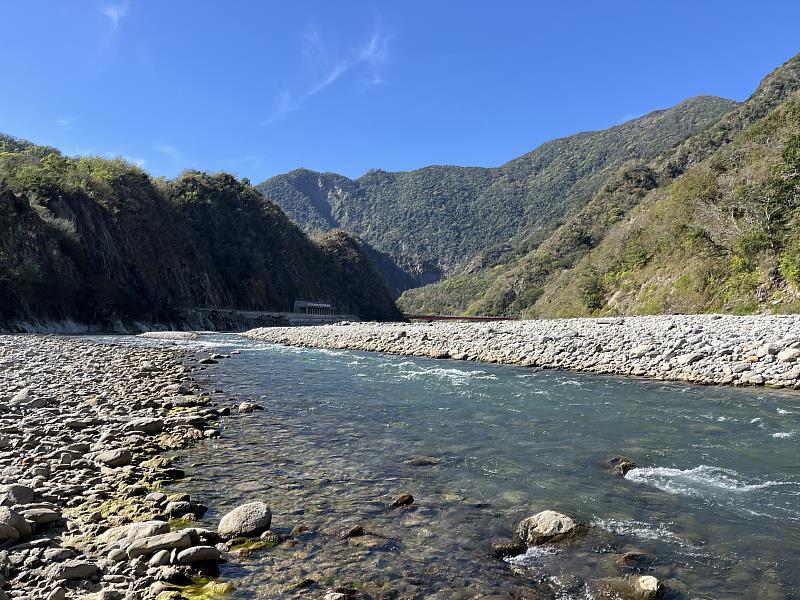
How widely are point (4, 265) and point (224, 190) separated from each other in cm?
6375

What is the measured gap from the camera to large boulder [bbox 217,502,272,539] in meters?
5.11

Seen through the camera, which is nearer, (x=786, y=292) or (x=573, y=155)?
(x=786, y=292)

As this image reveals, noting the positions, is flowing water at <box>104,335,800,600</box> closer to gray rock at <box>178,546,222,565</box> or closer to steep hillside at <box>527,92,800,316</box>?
gray rock at <box>178,546,222,565</box>

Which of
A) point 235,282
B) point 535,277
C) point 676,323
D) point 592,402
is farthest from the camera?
point 535,277

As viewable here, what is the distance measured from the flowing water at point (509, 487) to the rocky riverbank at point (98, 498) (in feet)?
1.72

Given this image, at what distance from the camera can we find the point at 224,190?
105 m

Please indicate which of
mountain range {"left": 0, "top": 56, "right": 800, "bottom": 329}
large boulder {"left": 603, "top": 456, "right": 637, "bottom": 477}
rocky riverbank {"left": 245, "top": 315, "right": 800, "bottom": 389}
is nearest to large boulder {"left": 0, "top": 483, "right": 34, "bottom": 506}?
large boulder {"left": 603, "top": 456, "right": 637, "bottom": 477}

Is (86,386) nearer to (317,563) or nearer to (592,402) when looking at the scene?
(317,563)

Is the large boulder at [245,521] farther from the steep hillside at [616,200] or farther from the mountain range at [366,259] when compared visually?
the steep hillside at [616,200]

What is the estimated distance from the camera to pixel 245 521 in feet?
17.0

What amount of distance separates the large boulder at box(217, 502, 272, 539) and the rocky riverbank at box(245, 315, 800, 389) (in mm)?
14537

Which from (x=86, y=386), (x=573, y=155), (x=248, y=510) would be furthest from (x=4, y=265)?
(x=573, y=155)

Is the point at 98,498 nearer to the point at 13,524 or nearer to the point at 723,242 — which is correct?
the point at 13,524

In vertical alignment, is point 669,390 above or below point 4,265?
below
